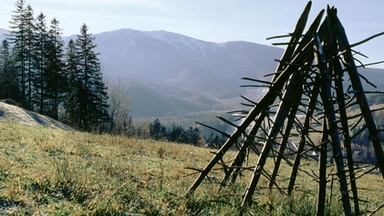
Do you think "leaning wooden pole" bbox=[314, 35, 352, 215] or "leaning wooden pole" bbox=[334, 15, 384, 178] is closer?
"leaning wooden pole" bbox=[314, 35, 352, 215]

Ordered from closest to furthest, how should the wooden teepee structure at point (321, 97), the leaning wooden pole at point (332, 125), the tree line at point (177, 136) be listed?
the leaning wooden pole at point (332, 125)
the wooden teepee structure at point (321, 97)
the tree line at point (177, 136)

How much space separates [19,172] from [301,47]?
15.5 feet

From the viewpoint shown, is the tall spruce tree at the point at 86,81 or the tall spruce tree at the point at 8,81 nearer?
the tall spruce tree at the point at 86,81

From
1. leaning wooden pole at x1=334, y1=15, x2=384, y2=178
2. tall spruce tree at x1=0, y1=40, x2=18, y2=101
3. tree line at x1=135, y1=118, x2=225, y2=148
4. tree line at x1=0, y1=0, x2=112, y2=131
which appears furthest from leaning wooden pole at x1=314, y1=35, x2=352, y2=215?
tall spruce tree at x1=0, y1=40, x2=18, y2=101

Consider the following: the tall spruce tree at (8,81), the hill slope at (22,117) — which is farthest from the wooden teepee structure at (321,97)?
the tall spruce tree at (8,81)

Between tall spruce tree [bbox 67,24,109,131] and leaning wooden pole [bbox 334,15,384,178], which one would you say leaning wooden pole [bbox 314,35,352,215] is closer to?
leaning wooden pole [bbox 334,15,384,178]

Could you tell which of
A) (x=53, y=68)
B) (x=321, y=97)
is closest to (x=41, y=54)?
(x=53, y=68)

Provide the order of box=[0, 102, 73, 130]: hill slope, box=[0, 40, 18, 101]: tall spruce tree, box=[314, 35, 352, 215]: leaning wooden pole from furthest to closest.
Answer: box=[0, 40, 18, 101]: tall spruce tree → box=[0, 102, 73, 130]: hill slope → box=[314, 35, 352, 215]: leaning wooden pole

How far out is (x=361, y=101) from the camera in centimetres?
395

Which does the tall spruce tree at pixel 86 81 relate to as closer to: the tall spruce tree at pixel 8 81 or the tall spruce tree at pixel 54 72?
the tall spruce tree at pixel 54 72

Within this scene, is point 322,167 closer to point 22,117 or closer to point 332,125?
point 332,125

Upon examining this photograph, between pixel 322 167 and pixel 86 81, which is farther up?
pixel 322 167

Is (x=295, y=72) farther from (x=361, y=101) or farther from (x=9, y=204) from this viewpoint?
(x=9, y=204)

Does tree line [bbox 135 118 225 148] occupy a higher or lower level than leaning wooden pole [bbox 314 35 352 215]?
lower
